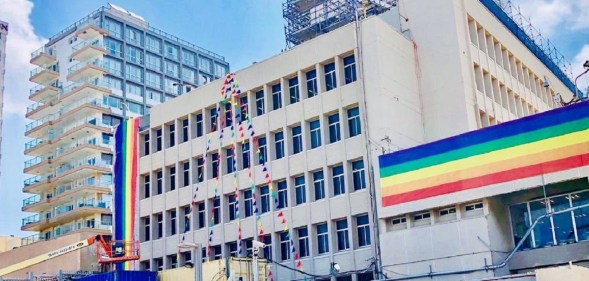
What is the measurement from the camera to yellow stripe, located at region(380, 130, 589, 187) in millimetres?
29250

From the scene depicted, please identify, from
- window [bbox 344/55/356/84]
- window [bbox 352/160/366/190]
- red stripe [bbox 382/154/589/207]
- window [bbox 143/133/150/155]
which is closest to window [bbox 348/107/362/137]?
window [bbox 352/160/366/190]

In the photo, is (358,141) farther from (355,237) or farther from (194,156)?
(194,156)

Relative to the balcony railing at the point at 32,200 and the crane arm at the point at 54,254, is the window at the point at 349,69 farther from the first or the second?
the balcony railing at the point at 32,200

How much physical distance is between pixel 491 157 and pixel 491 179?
Result: 36.3 inches

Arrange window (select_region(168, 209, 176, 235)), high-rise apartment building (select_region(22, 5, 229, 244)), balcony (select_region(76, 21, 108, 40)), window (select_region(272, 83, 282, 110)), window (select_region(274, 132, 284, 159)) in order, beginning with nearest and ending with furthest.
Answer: window (select_region(274, 132, 284, 159)) < window (select_region(272, 83, 282, 110)) < window (select_region(168, 209, 176, 235)) < high-rise apartment building (select_region(22, 5, 229, 244)) < balcony (select_region(76, 21, 108, 40))

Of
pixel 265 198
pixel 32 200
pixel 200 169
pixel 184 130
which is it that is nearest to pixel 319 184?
pixel 265 198

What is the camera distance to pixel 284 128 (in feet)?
135

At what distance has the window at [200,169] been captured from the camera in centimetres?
4512

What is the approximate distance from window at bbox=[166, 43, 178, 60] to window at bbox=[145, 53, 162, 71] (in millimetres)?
2325

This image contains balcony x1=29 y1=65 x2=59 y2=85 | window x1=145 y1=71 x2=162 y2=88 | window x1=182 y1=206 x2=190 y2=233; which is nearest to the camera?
window x1=182 y1=206 x2=190 y2=233

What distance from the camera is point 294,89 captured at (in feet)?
137

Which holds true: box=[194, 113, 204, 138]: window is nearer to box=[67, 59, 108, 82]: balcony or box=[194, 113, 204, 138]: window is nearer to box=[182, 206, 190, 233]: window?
box=[182, 206, 190, 233]: window

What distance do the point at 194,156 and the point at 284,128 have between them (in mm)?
7226

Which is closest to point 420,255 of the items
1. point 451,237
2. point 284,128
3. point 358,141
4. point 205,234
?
point 451,237
